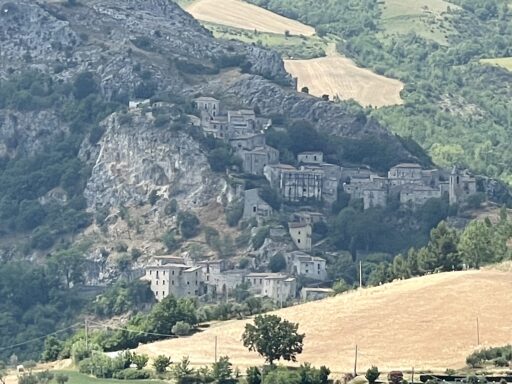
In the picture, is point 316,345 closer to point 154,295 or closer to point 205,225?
point 154,295

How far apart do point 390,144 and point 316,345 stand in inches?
2872

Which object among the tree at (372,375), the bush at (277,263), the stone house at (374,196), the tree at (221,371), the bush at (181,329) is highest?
the stone house at (374,196)

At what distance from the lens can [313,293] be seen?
164 metres

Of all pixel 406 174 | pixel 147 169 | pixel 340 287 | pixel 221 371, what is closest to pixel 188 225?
pixel 147 169

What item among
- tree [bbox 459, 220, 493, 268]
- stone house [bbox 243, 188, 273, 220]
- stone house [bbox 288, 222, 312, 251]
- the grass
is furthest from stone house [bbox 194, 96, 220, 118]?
the grass

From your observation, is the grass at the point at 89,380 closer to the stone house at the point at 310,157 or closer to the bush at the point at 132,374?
the bush at the point at 132,374

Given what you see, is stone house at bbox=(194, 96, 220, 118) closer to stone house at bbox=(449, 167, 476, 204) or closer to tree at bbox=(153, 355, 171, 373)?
stone house at bbox=(449, 167, 476, 204)

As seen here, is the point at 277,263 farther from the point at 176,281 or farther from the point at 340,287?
the point at 340,287

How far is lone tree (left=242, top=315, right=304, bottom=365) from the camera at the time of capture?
121 m

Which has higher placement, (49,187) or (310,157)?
(310,157)

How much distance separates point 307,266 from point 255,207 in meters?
9.53

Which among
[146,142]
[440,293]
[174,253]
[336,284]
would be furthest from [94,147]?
→ [440,293]

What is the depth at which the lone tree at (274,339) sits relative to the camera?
4781 inches

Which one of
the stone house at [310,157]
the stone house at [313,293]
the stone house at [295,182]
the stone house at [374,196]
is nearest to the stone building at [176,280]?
the stone house at [313,293]
